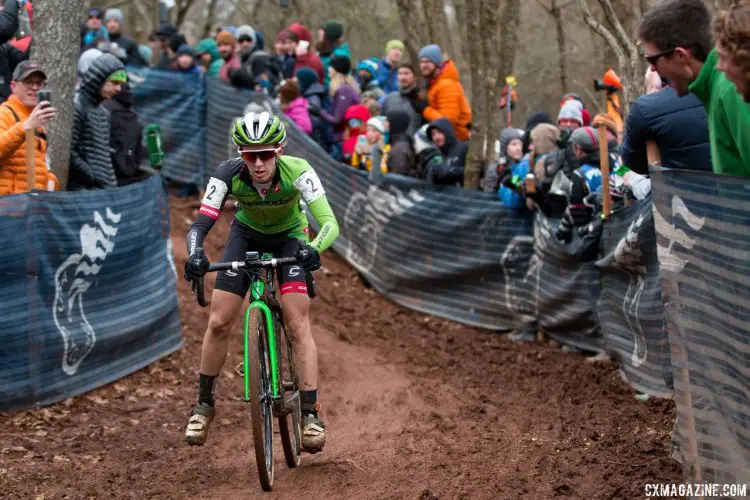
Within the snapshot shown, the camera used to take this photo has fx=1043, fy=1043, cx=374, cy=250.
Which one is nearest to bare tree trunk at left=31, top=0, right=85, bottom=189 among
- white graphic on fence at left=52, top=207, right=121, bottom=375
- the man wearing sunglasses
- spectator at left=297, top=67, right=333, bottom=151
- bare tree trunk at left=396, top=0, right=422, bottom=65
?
white graphic on fence at left=52, top=207, right=121, bottom=375

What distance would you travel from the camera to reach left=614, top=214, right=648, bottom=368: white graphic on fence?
8.30 m

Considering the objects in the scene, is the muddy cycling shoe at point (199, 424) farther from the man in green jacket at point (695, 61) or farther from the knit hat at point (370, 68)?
the knit hat at point (370, 68)

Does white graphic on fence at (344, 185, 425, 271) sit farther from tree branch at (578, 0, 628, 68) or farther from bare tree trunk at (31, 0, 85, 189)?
bare tree trunk at (31, 0, 85, 189)

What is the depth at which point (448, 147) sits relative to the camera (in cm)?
1298

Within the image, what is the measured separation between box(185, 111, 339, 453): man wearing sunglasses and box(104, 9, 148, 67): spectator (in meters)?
11.7

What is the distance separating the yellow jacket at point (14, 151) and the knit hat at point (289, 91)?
6.39m

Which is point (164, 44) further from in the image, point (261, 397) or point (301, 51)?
point (261, 397)

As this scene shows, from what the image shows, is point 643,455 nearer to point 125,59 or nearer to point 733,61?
point 733,61

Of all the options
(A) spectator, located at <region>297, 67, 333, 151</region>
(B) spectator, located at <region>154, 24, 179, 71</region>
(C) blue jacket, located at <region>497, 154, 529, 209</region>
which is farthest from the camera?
(B) spectator, located at <region>154, 24, 179, 71</region>

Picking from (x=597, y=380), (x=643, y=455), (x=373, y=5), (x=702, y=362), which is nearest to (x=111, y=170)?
(x=597, y=380)

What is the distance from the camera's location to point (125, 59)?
58.5 ft

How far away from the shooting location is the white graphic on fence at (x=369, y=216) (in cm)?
1304

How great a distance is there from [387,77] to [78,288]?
29.2ft

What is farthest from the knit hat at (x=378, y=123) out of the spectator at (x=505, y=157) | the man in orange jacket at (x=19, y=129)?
the man in orange jacket at (x=19, y=129)
